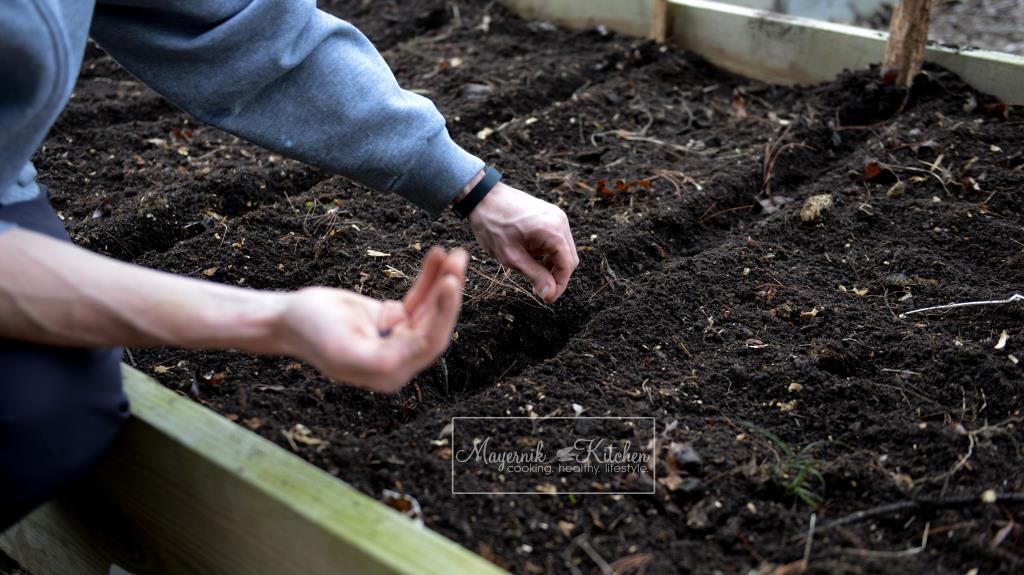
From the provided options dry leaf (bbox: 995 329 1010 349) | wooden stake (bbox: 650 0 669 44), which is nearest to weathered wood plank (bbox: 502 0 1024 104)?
wooden stake (bbox: 650 0 669 44)

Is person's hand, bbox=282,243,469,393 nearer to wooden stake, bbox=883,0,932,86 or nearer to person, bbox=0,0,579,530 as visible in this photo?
person, bbox=0,0,579,530

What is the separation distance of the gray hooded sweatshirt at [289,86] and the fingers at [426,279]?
583mm

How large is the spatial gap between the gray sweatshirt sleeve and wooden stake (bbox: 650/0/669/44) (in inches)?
81.7

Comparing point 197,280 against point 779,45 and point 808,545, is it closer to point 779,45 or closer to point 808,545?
point 808,545

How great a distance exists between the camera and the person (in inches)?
51.5

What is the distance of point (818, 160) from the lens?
2.94 m

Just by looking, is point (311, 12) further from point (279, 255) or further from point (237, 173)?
point (237, 173)

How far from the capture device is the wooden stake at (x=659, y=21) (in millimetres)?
3719

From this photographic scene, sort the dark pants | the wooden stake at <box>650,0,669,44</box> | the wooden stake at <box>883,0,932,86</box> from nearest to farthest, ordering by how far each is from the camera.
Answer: the dark pants
the wooden stake at <box>883,0,932,86</box>
the wooden stake at <box>650,0,669,44</box>

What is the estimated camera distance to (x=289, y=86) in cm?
187

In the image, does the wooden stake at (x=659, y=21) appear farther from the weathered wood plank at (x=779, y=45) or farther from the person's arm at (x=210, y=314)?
the person's arm at (x=210, y=314)

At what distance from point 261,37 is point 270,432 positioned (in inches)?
30.1

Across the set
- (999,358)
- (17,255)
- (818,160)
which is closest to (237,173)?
(17,255)

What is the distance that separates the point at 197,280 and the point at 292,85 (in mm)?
601
